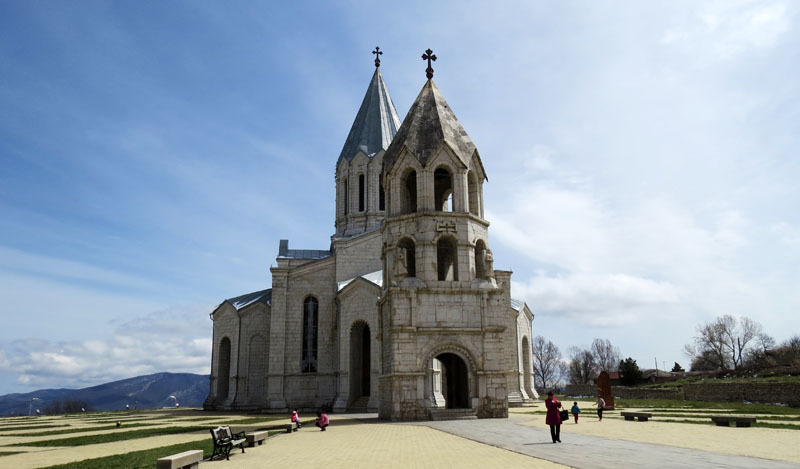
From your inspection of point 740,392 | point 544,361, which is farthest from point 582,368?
point 740,392

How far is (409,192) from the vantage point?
24984mm

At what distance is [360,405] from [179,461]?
21.5 metres

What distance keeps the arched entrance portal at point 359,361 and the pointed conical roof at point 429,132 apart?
10623 mm

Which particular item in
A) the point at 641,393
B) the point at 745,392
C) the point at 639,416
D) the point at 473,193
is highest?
the point at 473,193

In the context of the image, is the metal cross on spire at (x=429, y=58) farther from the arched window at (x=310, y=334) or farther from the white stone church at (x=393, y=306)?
the arched window at (x=310, y=334)

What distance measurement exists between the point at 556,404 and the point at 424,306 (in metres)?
8.95

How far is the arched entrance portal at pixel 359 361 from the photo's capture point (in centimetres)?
3019

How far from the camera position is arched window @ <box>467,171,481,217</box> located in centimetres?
2355

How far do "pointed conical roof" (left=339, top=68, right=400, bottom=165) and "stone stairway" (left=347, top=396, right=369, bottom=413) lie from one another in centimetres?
1712

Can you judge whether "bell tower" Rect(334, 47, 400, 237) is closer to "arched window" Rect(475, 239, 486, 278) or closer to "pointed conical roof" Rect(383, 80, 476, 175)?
"pointed conical roof" Rect(383, 80, 476, 175)

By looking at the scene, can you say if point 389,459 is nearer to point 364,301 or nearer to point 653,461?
point 653,461

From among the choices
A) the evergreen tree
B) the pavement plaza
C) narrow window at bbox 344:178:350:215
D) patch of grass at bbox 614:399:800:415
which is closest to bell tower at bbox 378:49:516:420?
the pavement plaza

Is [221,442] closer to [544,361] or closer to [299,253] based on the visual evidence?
[299,253]

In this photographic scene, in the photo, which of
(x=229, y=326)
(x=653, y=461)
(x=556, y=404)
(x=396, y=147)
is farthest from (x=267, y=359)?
(x=653, y=461)
